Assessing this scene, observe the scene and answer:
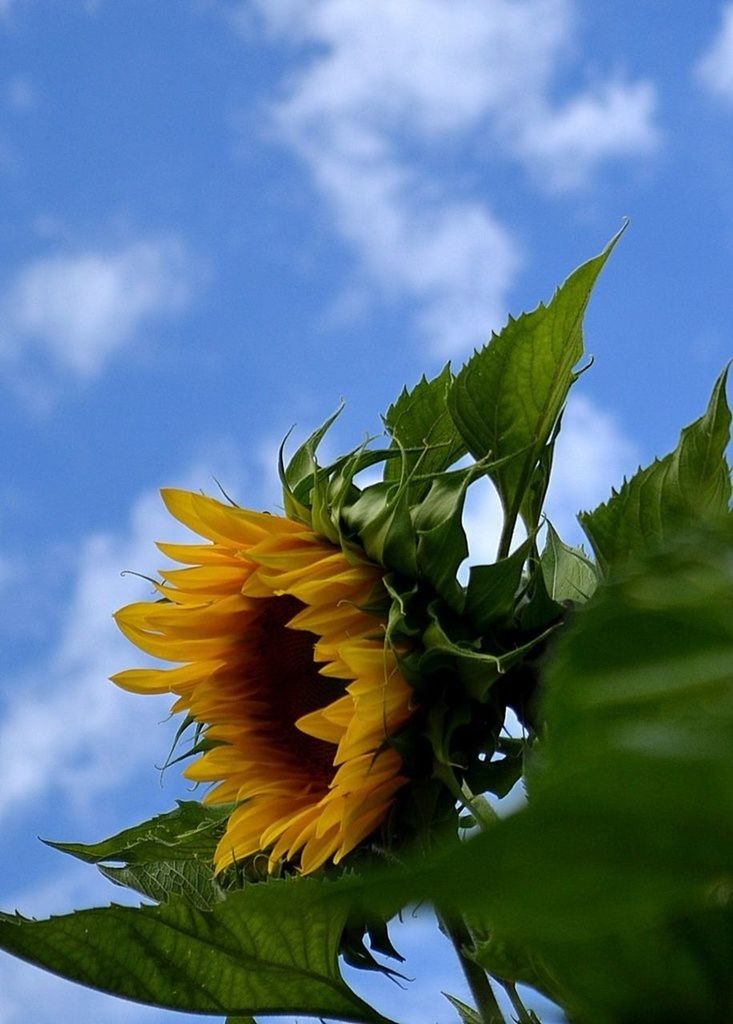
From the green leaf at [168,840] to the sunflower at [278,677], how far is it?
0.02 meters

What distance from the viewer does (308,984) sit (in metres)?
0.77

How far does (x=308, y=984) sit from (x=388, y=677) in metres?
0.32

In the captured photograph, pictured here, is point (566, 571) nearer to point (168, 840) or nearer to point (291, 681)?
point (291, 681)

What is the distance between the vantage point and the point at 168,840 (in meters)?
1.15

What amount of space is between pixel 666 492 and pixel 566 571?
12 centimetres

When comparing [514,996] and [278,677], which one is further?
[278,677]

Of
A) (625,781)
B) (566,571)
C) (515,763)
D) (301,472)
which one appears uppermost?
(301,472)

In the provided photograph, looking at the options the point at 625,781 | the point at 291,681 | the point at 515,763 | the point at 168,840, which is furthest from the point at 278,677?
the point at 625,781

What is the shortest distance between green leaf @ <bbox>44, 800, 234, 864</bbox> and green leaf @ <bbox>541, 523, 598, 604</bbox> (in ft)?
1.20

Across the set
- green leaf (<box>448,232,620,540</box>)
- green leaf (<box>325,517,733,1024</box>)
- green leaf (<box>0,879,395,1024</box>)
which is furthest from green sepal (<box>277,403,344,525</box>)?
green leaf (<box>325,517,733,1024</box>)

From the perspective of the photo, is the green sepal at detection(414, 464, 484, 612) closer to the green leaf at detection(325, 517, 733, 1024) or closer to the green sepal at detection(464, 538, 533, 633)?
the green sepal at detection(464, 538, 533, 633)

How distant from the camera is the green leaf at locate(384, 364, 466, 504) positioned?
113 centimetres

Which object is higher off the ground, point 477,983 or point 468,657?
point 468,657

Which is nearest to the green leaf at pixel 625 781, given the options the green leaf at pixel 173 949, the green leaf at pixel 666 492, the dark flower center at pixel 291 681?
the green leaf at pixel 173 949
